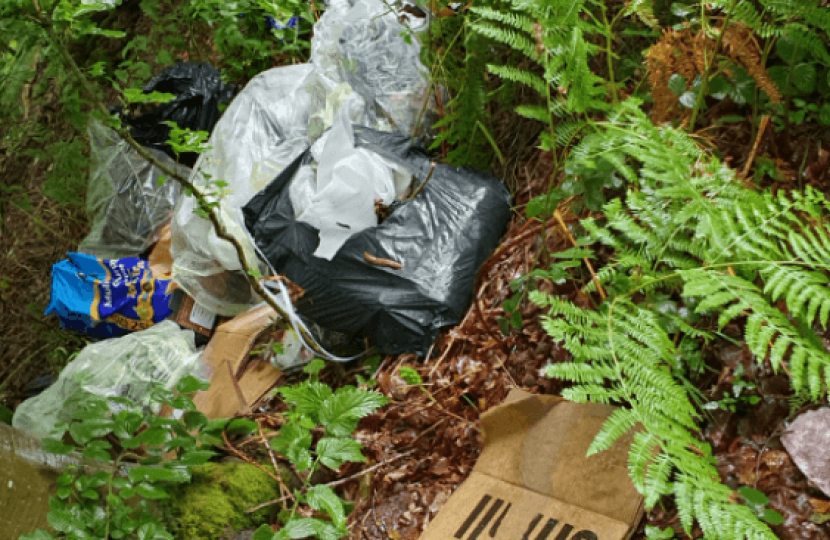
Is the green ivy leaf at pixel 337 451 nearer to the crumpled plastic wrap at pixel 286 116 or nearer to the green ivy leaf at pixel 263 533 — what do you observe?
the green ivy leaf at pixel 263 533

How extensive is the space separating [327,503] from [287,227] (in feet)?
3.14

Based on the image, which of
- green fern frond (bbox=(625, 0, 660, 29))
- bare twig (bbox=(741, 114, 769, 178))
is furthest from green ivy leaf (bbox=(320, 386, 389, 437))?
green fern frond (bbox=(625, 0, 660, 29))

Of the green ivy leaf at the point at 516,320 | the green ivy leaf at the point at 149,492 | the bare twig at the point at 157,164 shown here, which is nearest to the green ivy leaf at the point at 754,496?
the green ivy leaf at the point at 516,320

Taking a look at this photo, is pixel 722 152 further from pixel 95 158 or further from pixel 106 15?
pixel 106 15

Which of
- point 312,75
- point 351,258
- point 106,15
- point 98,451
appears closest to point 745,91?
point 351,258

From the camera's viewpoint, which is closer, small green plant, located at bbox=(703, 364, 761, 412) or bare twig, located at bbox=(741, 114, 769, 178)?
small green plant, located at bbox=(703, 364, 761, 412)

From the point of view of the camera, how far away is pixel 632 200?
1.33m

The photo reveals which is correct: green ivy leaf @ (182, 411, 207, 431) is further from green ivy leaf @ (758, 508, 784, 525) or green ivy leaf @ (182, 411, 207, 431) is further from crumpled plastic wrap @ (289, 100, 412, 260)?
green ivy leaf @ (758, 508, 784, 525)

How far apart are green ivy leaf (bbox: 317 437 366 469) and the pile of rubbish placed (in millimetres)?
416

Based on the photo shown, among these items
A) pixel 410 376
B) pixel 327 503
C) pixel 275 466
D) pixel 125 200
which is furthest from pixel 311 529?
pixel 125 200

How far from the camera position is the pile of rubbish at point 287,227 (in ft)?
6.30

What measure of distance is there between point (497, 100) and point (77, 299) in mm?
2151

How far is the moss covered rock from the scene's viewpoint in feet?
5.44

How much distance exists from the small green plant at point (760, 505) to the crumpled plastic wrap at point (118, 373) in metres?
1.96
